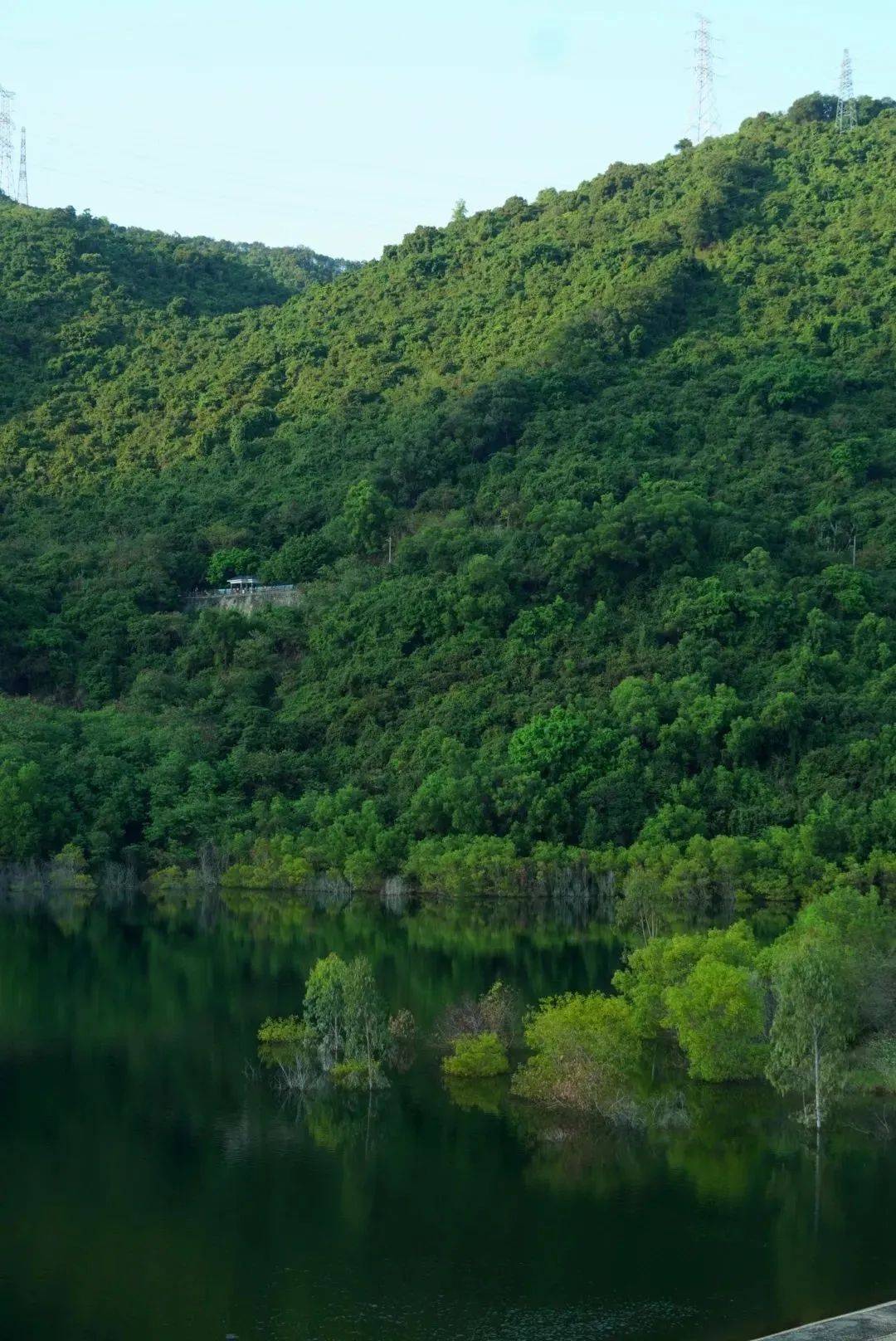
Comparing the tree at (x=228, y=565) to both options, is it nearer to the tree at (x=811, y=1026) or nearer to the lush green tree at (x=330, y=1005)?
the lush green tree at (x=330, y=1005)

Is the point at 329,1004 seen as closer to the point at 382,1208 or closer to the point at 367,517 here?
the point at 382,1208

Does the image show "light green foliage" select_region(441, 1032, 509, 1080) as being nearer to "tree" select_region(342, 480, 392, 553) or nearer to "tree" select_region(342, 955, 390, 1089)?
"tree" select_region(342, 955, 390, 1089)

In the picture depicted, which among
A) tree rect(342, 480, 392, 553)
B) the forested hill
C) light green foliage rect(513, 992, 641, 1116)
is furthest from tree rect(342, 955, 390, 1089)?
tree rect(342, 480, 392, 553)

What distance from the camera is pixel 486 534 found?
279 ft

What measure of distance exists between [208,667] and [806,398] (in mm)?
36576

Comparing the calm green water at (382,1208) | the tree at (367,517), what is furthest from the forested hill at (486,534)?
the calm green water at (382,1208)

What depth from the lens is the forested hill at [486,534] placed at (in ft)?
219

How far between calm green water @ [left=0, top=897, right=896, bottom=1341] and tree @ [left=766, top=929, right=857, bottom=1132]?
89 centimetres

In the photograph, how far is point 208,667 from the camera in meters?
82.0

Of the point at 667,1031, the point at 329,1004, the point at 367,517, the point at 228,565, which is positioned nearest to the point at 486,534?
the point at 367,517

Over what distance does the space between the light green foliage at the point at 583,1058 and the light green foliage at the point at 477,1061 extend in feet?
5.15

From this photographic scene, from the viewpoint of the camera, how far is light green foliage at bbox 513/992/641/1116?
31969 millimetres

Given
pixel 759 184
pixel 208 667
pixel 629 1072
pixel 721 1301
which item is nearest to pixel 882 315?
pixel 759 184

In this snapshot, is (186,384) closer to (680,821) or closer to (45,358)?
(45,358)
